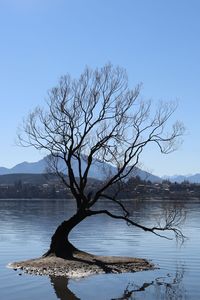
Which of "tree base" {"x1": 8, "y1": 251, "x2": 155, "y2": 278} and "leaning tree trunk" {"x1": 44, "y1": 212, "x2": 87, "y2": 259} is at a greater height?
"leaning tree trunk" {"x1": 44, "y1": 212, "x2": 87, "y2": 259}

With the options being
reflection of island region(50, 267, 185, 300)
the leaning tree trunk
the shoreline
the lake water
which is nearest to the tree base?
the shoreline

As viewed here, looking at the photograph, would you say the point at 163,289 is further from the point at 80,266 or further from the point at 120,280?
the point at 80,266

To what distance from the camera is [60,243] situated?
30.8m

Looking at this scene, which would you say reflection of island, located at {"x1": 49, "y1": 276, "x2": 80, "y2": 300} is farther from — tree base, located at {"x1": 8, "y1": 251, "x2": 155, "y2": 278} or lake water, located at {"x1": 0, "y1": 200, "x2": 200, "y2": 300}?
tree base, located at {"x1": 8, "y1": 251, "x2": 155, "y2": 278}

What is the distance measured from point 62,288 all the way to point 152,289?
396 centimetres

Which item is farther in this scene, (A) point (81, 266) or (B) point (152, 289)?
(A) point (81, 266)

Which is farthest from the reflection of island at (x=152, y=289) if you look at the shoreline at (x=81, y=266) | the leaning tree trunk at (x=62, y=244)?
the leaning tree trunk at (x=62, y=244)

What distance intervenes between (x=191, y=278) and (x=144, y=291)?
395 centimetres

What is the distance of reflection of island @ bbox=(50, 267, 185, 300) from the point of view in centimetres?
2175

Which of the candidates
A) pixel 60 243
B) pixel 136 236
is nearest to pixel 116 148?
pixel 60 243

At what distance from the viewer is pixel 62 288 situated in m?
23.0

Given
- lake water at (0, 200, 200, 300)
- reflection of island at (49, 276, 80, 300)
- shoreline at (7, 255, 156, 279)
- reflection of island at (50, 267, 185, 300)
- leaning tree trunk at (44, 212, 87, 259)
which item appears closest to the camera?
reflection of island at (49, 276, 80, 300)

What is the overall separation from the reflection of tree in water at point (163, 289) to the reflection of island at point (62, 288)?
81.0 inches

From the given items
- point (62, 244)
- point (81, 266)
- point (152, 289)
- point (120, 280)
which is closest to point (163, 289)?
point (152, 289)
